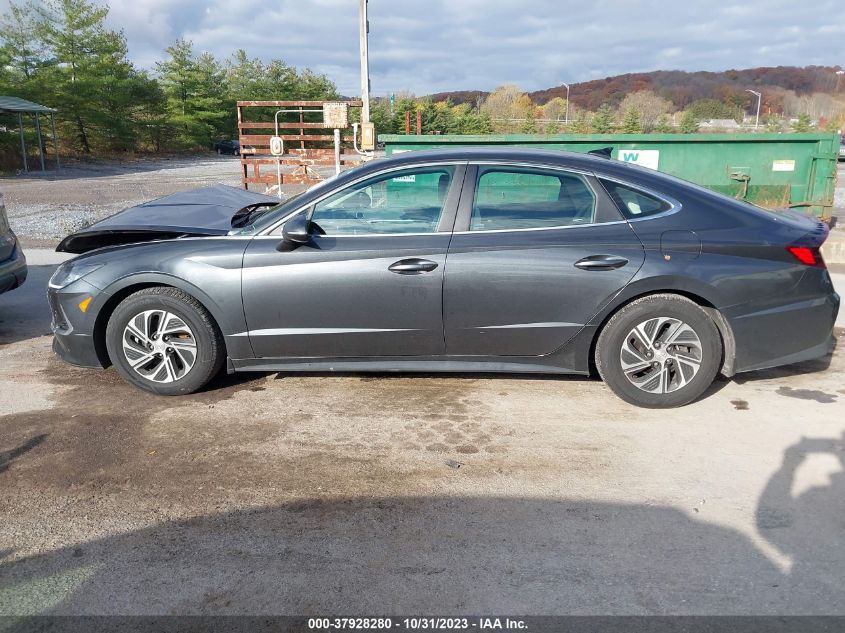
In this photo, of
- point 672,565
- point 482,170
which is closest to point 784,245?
point 482,170

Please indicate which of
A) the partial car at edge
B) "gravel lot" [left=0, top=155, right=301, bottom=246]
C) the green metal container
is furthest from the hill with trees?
the partial car at edge

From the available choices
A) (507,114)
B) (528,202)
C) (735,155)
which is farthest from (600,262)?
(507,114)

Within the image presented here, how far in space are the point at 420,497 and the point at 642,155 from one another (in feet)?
26.5

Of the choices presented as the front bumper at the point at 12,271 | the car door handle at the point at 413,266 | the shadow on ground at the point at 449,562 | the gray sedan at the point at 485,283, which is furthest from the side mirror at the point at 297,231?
the front bumper at the point at 12,271

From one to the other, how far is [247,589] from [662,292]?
2.89m

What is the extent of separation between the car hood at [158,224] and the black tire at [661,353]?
2621 mm

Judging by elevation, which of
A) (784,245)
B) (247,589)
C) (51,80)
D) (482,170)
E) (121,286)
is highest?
(51,80)

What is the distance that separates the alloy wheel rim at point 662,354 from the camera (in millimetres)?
4062

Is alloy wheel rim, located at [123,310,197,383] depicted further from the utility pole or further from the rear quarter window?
the utility pole

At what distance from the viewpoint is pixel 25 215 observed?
1452 cm

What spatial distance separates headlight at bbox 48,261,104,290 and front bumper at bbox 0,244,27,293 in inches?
71.7

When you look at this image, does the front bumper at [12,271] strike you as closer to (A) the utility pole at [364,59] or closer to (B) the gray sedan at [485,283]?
(B) the gray sedan at [485,283]

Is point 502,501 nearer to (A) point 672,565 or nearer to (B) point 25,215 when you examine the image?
(A) point 672,565

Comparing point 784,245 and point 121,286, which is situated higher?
point 784,245
